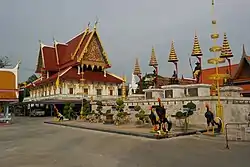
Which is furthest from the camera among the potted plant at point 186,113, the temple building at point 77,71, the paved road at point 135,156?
the temple building at point 77,71

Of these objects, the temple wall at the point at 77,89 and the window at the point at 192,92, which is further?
the temple wall at the point at 77,89

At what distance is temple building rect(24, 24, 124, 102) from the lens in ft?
116

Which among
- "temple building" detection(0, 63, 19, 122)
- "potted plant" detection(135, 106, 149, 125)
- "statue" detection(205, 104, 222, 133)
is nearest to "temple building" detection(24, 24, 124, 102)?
"temple building" detection(0, 63, 19, 122)

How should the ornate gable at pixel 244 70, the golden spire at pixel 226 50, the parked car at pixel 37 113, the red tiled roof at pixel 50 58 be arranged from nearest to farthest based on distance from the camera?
the golden spire at pixel 226 50, the ornate gable at pixel 244 70, the parked car at pixel 37 113, the red tiled roof at pixel 50 58

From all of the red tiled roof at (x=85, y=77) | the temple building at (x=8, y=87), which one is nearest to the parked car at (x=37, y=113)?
the red tiled roof at (x=85, y=77)

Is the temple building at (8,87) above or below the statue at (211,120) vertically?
above

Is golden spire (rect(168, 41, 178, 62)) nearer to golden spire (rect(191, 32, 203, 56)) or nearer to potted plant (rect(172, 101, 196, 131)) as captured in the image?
golden spire (rect(191, 32, 203, 56))

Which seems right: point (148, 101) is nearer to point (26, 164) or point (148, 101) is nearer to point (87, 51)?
point (26, 164)

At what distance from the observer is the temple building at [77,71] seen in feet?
116

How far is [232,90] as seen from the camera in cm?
1808

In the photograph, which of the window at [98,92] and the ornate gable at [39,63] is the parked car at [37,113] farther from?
the ornate gable at [39,63]

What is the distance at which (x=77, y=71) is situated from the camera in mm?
37094

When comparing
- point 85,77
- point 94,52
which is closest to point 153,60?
point 85,77

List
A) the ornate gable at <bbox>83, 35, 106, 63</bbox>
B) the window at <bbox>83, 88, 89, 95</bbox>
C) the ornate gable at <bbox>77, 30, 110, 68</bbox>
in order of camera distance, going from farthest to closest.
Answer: the ornate gable at <bbox>83, 35, 106, 63</bbox>, the ornate gable at <bbox>77, 30, 110, 68</bbox>, the window at <bbox>83, 88, 89, 95</bbox>
